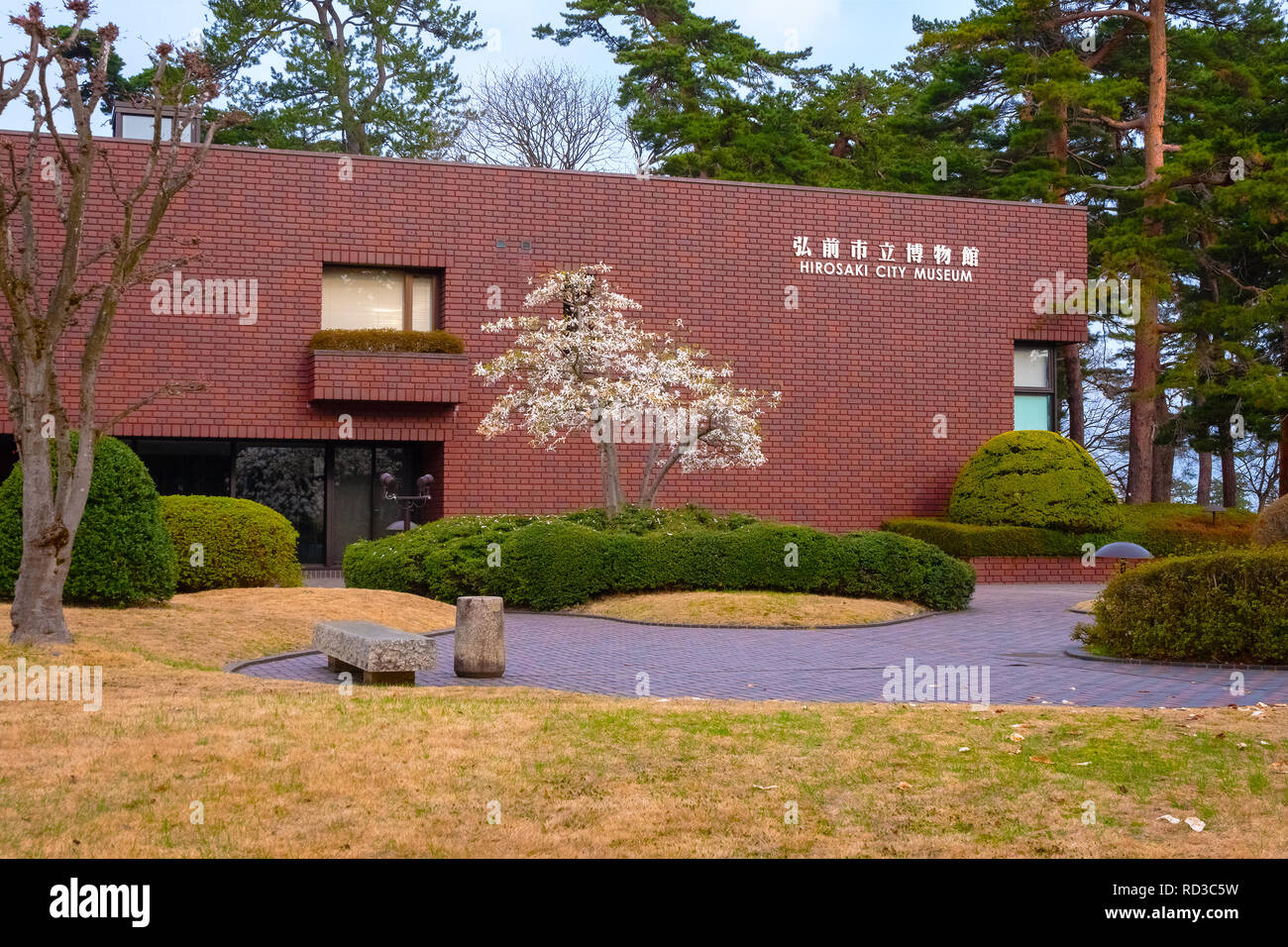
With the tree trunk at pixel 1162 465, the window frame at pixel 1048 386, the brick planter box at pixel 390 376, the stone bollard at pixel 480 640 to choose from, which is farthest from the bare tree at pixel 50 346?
the tree trunk at pixel 1162 465

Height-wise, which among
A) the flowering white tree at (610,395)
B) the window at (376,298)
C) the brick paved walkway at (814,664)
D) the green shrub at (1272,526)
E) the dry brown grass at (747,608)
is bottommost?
the brick paved walkway at (814,664)

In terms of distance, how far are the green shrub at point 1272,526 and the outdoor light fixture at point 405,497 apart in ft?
44.2

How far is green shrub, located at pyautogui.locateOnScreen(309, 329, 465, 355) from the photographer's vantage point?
24.9 meters

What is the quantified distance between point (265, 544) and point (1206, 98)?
29.7 meters

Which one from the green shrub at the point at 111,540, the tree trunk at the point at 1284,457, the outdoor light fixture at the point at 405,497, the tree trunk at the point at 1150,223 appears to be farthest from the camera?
the tree trunk at the point at 1150,223

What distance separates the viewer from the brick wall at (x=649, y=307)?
25141 millimetres

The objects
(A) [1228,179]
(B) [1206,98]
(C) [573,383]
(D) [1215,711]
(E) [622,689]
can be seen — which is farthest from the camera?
(B) [1206,98]

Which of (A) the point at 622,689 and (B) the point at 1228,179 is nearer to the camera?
(A) the point at 622,689

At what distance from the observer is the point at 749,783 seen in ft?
23.4

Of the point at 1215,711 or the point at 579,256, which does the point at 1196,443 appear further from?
the point at 1215,711

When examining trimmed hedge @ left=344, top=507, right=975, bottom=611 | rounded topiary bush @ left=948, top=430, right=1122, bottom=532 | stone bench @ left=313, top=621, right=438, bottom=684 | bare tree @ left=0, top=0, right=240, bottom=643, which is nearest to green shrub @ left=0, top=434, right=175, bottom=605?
bare tree @ left=0, top=0, right=240, bottom=643

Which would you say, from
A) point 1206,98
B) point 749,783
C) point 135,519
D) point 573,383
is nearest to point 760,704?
point 749,783

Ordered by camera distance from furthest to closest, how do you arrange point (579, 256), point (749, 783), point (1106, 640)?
point (579, 256), point (1106, 640), point (749, 783)

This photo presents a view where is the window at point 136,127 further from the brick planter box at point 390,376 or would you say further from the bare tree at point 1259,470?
the bare tree at point 1259,470
